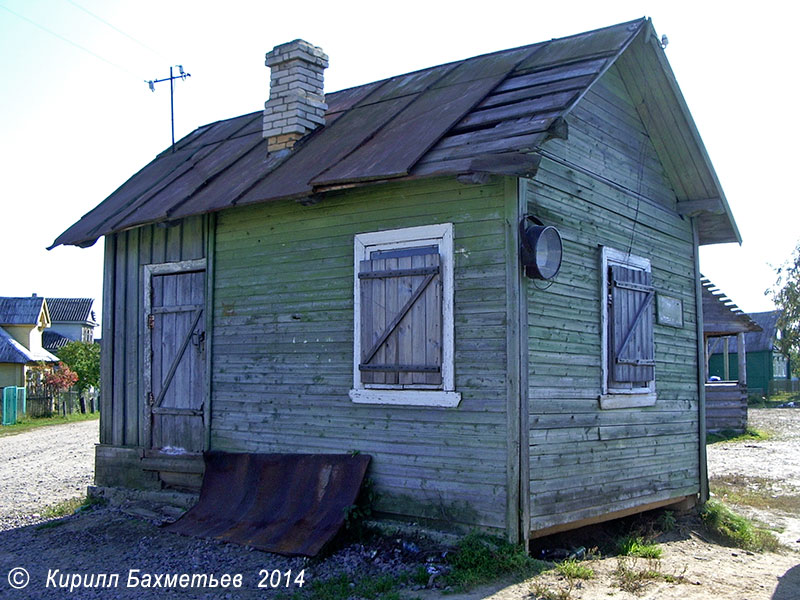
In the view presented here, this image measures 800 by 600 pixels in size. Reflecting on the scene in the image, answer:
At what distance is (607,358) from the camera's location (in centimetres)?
870

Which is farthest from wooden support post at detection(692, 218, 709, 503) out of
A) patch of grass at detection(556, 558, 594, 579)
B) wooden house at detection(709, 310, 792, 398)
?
wooden house at detection(709, 310, 792, 398)

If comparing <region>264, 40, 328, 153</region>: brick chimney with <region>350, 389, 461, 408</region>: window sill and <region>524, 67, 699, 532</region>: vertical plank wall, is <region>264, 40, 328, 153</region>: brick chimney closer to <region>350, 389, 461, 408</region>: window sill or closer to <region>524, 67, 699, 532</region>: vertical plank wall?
<region>524, 67, 699, 532</region>: vertical plank wall

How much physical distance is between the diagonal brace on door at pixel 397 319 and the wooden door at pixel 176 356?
2.72m

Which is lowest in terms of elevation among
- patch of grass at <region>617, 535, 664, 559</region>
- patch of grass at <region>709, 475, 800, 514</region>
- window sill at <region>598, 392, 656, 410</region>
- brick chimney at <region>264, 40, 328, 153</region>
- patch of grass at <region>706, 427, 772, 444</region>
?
patch of grass at <region>709, 475, 800, 514</region>

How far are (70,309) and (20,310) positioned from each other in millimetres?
17472

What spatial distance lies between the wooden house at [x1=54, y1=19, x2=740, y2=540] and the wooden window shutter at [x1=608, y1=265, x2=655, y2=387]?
38mm

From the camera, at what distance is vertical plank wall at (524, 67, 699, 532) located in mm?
7746

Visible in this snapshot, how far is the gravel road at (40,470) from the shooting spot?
1103 centimetres

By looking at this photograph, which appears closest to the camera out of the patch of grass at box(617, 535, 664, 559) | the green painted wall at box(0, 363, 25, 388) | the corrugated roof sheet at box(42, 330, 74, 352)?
the patch of grass at box(617, 535, 664, 559)

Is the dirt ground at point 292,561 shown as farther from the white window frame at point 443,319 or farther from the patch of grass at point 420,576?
the white window frame at point 443,319

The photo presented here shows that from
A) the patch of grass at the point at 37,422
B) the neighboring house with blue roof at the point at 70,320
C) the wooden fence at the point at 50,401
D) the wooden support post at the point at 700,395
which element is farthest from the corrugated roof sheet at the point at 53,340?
the wooden support post at the point at 700,395

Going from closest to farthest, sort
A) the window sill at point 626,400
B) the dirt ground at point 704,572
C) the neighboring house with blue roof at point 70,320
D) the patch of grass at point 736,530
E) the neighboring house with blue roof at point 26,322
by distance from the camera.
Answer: the dirt ground at point 704,572, the window sill at point 626,400, the patch of grass at point 736,530, the neighboring house with blue roof at point 26,322, the neighboring house with blue roof at point 70,320

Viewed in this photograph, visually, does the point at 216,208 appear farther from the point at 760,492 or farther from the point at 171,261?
the point at 760,492

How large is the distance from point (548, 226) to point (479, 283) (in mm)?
832
